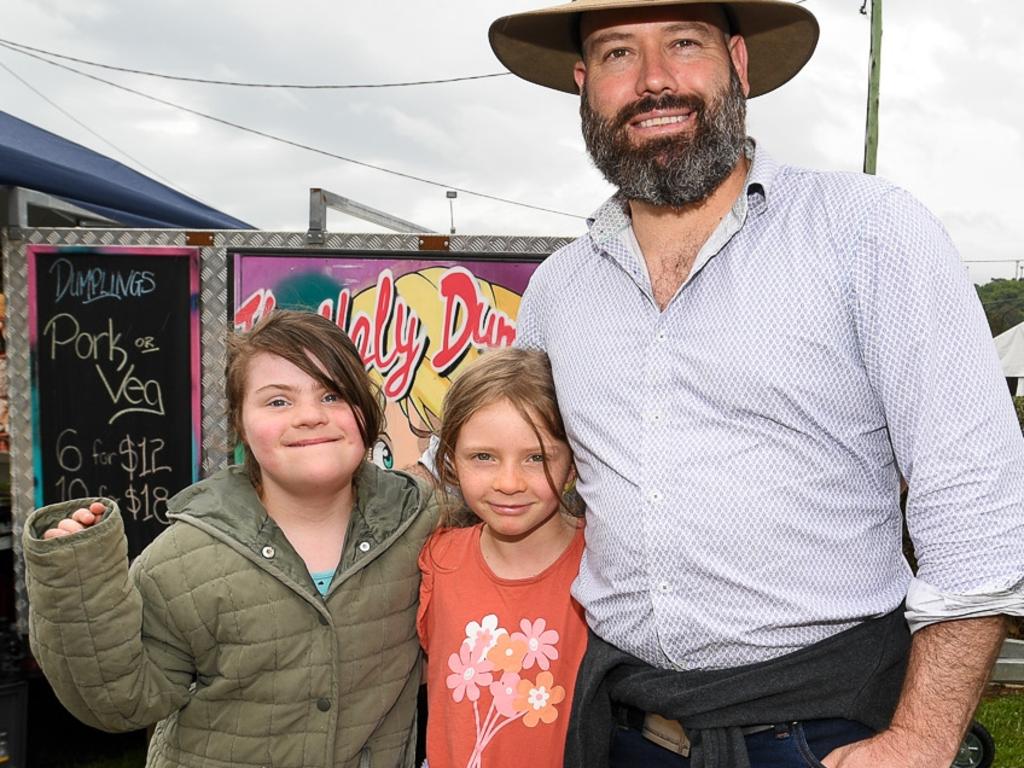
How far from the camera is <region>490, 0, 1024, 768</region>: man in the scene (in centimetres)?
165

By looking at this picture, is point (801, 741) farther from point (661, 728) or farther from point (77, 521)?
point (77, 521)

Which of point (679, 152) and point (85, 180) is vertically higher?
point (85, 180)

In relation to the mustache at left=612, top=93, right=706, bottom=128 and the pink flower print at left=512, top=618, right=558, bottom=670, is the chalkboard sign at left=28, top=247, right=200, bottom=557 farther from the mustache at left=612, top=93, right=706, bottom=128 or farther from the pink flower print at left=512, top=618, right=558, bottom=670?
the mustache at left=612, top=93, right=706, bottom=128

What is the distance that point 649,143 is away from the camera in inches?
84.0

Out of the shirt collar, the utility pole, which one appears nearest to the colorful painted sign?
the shirt collar

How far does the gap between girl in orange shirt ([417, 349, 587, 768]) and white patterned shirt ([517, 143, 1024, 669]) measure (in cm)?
26

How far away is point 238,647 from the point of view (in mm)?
2143

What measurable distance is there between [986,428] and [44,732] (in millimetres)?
5580

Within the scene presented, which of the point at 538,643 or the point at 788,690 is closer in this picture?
the point at 788,690

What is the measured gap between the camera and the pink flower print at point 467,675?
2213 millimetres

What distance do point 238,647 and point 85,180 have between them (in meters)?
3.60

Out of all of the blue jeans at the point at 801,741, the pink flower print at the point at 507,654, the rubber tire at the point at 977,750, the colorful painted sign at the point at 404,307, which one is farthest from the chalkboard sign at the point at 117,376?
the rubber tire at the point at 977,750

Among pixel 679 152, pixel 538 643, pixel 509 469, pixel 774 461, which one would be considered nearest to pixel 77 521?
pixel 509 469

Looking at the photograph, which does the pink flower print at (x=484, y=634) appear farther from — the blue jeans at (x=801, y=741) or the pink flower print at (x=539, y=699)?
the blue jeans at (x=801, y=741)
